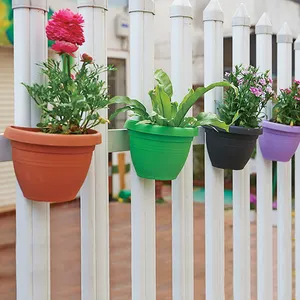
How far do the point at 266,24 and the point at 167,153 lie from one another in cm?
87

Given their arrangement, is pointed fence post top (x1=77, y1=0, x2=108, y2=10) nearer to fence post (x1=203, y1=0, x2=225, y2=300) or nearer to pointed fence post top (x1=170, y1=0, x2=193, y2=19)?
pointed fence post top (x1=170, y1=0, x2=193, y2=19)

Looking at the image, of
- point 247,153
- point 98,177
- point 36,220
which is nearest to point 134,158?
point 98,177

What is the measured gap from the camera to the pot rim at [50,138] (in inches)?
39.0

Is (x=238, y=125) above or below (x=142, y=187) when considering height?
above

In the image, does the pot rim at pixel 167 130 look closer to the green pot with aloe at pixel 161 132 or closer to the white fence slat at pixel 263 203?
the green pot with aloe at pixel 161 132

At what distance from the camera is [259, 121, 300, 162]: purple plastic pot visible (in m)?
1.74

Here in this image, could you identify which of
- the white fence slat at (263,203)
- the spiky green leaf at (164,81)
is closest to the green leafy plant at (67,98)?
the spiky green leaf at (164,81)

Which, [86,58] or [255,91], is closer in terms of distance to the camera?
[86,58]

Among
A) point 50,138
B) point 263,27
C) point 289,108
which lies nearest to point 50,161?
point 50,138

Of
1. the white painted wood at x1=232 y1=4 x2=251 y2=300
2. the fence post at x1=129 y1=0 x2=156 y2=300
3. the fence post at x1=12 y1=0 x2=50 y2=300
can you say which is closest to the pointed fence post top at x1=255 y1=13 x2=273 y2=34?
the white painted wood at x1=232 y1=4 x2=251 y2=300

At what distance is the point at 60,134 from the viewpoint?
3.32 ft

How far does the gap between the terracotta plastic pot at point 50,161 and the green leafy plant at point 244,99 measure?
1.90ft

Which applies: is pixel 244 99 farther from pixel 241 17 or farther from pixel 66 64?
pixel 66 64

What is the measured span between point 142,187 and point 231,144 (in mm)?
298
